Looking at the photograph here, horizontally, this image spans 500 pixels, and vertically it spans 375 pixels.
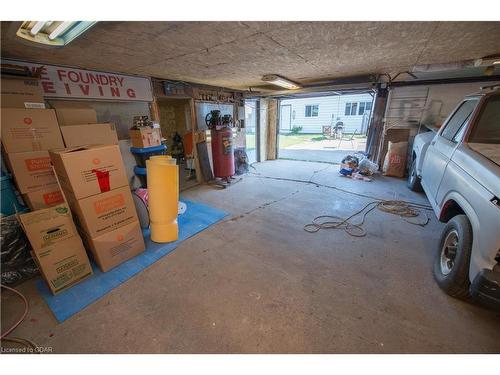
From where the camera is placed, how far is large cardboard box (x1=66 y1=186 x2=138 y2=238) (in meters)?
1.86

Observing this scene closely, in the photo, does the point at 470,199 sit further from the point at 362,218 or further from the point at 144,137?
the point at 144,137

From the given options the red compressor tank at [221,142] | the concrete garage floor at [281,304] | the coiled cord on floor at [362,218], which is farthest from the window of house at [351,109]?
the concrete garage floor at [281,304]

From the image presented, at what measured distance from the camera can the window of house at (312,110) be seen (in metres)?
12.6

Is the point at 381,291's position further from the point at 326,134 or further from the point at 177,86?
the point at 326,134

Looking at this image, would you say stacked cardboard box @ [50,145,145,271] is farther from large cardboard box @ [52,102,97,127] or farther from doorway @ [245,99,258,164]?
doorway @ [245,99,258,164]

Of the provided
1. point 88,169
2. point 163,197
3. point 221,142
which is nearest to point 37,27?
point 88,169

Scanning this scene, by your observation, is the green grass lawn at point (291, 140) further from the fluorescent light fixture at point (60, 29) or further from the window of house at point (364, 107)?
the fluorescent light fixture at point (60, 29)

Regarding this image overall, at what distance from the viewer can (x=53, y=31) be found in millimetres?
1582

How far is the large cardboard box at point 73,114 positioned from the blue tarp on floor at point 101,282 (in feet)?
5.40

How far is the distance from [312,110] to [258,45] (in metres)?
12.0

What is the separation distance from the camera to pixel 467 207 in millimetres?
1537

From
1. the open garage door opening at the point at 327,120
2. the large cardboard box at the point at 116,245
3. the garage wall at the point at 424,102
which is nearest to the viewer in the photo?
the large cardboard box at the point at 116,245

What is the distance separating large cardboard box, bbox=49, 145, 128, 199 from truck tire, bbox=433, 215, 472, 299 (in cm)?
305
